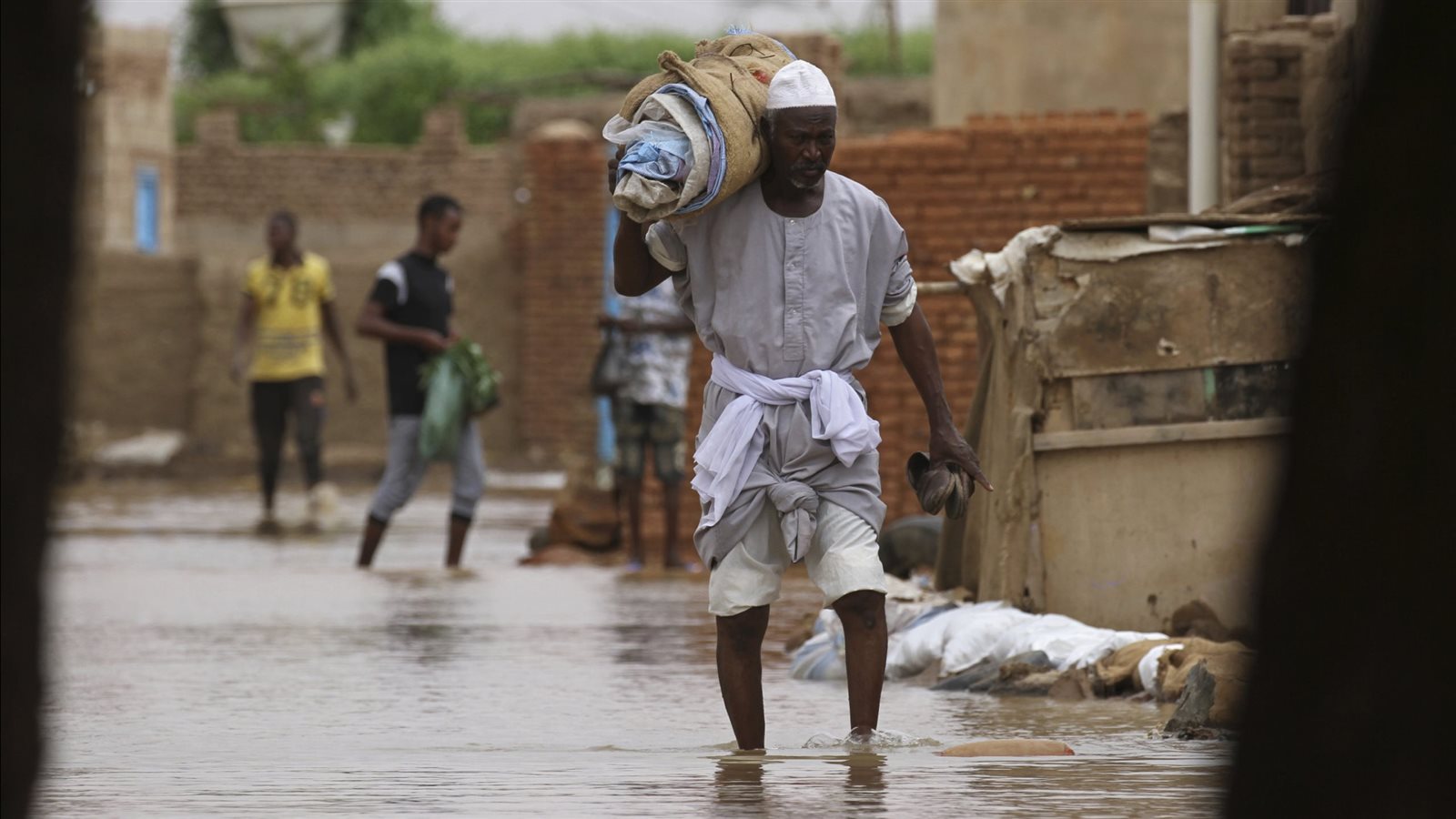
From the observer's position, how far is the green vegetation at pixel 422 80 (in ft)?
162

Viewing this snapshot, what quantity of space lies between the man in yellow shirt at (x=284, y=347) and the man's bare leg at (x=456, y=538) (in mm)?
3561

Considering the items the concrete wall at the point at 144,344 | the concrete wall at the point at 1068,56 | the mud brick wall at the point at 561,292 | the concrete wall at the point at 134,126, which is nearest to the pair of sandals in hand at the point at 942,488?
the concrete wall at the point at 1068,56

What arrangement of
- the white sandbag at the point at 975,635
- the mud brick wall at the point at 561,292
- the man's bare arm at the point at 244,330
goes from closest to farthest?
the white sandbag at the point at 975,635, the man's bare arm at the point at 244,330, the mud brick wall at the point at 561,292

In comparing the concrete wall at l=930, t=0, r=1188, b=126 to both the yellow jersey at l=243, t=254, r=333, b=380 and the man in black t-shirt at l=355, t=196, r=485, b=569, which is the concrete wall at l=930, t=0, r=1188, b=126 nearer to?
the yellow jersey at l=243, t=254, r=333, b=380

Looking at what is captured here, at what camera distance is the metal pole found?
422 inches

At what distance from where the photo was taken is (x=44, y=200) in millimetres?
2578

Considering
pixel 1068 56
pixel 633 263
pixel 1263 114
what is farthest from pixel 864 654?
pixel 1068 56

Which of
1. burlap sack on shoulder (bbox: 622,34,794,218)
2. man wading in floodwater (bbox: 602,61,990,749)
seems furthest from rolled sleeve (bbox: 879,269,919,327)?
burlap sack on shoulder (bbox: 622,34,794,218)

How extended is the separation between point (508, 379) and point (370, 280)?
65.6 inches

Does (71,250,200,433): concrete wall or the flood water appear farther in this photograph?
(71,250,200,433): concrete wall

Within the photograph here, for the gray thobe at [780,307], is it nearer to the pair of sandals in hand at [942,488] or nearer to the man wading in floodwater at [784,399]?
the man wading in floodwater at [784,399]

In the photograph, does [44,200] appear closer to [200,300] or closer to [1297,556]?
[1297,556]

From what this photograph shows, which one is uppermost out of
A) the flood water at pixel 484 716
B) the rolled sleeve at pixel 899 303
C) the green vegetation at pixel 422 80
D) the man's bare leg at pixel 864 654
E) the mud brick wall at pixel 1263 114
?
the green vegetation at pixel 422 80

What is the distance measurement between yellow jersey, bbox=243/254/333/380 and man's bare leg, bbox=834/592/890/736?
406 inches
